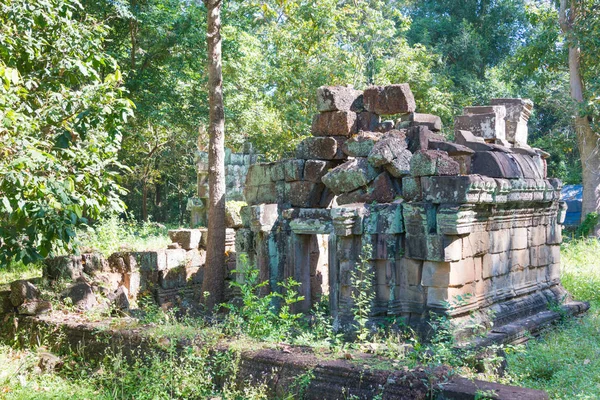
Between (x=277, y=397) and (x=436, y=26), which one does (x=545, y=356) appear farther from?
(x=436, y=26)

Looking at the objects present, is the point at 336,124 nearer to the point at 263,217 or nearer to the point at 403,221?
the point at 263,217

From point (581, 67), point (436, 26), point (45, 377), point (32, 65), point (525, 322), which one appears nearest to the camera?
point (45, 377)

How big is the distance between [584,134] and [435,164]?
485 inches

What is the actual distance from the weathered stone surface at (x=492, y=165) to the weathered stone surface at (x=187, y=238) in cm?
593

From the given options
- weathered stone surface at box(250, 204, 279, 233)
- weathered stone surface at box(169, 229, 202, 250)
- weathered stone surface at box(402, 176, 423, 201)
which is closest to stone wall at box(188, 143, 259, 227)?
weathered stone surface at box(169, 229, 202, 250)

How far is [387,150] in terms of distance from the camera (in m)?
8.27

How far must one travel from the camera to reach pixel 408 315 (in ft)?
25.5

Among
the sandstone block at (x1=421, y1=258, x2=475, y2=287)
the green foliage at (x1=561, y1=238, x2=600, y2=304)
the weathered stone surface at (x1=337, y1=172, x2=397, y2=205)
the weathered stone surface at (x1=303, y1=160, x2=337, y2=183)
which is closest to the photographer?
the sandstone block at (x1=421, y1=258, x2=475, y2=287)

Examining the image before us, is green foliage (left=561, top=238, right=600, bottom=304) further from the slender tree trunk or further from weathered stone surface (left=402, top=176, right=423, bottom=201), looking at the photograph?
weathered stone surface (left=402, top=176, right=423, bottom=201)

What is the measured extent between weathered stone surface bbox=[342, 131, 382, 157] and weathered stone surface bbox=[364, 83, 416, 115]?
18.5 inches

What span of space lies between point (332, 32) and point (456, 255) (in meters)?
12.6

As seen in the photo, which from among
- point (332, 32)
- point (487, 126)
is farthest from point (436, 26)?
point (487, 126)

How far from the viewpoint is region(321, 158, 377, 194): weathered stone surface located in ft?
28.1

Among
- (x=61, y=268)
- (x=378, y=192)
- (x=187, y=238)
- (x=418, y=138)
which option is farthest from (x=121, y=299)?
(x=418, y=138)
